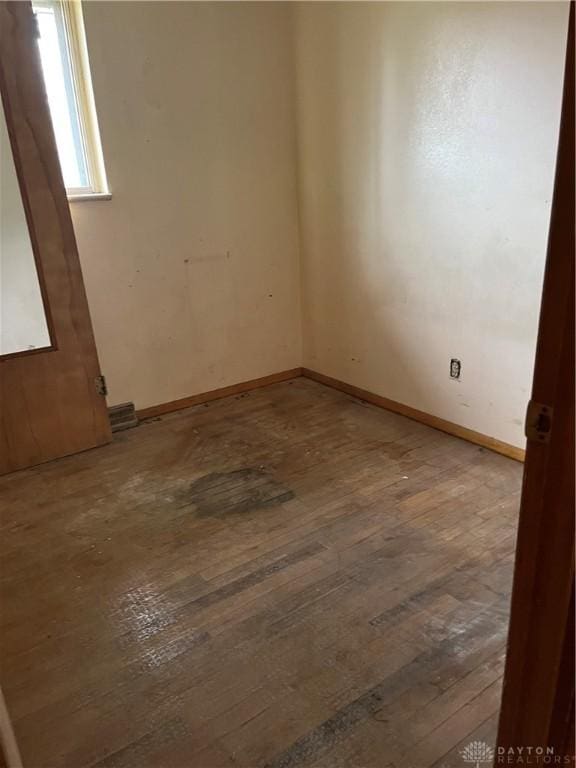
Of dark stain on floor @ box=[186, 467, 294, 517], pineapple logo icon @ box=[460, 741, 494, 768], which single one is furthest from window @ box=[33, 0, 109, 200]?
pineapple logo icon @ box=[460, 741, 494, 768]

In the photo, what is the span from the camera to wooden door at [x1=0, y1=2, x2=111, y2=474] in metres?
2.28

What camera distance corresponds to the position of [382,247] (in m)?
2.93

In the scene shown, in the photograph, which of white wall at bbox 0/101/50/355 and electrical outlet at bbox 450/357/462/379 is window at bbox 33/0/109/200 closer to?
white wall at bbox 0/101/50/355

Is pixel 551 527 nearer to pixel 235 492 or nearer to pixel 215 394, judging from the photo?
pixel 235 492

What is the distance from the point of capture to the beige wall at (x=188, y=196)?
2.74 meters

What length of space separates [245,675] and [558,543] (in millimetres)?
1114

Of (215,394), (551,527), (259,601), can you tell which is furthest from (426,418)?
(551,527)

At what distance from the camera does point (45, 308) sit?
8.46 ft

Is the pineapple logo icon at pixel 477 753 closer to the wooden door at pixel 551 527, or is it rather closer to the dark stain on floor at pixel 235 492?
the wooden door at pixel 551 527

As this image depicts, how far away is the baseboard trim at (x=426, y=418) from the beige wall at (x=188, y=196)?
1.74 feet

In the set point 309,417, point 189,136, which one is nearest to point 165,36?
point 189,136

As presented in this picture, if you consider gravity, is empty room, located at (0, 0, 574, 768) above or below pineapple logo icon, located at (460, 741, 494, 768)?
above

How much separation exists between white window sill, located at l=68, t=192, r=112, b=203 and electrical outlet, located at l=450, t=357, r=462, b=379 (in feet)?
6.25

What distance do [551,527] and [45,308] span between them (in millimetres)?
2457
